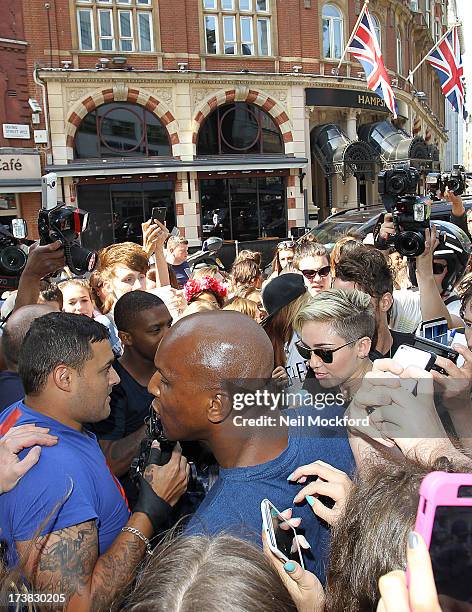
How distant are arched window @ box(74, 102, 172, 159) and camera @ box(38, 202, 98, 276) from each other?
44.9 ft

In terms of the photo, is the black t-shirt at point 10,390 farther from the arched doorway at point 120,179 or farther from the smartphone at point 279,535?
the arched doorway at point 120,179

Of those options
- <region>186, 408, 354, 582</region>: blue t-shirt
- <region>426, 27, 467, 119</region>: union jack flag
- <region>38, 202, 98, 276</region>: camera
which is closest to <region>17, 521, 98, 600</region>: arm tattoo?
<region>186, 408, 354, 582</region>: blue t-shirt

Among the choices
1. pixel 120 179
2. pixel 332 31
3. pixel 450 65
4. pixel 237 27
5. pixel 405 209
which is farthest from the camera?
pixel 332 31

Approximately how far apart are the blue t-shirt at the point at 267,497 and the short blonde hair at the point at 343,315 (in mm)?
581

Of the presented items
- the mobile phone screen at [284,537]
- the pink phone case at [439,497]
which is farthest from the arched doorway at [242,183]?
the pink phone case at [439,497]

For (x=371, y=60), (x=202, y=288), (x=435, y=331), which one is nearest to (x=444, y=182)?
(x=202, y=288)

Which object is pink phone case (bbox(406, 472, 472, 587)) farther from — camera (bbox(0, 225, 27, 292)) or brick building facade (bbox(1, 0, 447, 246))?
brick building facade (bbox(1, 0, 447, 246))

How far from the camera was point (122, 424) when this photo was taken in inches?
108

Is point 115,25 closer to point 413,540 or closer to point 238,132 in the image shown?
point 238,132

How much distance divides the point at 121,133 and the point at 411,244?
48.3 feet

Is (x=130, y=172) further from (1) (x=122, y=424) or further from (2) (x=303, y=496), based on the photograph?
(2) (x=303, y=496)

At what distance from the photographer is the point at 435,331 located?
262 cm

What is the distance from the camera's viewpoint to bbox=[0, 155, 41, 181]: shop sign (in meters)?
14.8

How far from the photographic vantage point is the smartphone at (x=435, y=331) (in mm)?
2594
